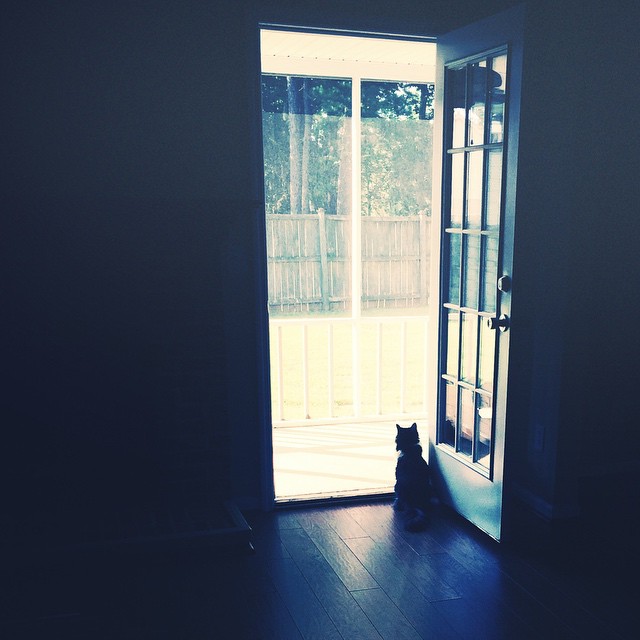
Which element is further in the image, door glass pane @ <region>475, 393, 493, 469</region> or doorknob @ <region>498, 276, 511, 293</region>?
door glass pane @ <region>475, 393, 493, 469</region>

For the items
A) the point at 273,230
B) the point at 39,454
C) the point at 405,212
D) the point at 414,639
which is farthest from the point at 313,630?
the point at 405,212

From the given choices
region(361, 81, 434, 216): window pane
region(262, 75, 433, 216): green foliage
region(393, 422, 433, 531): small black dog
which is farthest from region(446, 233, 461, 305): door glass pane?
region(361, 81, 434, 216): window pane

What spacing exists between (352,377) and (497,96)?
3.10 meters

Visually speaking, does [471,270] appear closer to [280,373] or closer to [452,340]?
[452,340]

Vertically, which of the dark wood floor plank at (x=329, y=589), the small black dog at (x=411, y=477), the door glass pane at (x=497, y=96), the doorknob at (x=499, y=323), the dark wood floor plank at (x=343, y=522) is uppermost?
the door glass pane at (x=497, y=96)

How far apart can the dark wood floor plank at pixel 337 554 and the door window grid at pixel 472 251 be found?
74cm

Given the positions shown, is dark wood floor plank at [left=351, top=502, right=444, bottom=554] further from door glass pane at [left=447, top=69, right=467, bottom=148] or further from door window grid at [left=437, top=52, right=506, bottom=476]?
door glass pane at [left=447, top=69, right=467, bottom=148]

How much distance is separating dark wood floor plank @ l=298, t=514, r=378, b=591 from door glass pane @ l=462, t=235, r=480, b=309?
1288 millimetres

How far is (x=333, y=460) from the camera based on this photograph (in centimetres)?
429

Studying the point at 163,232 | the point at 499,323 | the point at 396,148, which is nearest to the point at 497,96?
the point at 499,323

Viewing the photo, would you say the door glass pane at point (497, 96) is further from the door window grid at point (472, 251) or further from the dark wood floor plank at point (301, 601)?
the dark wood floor plank at point (301, 601)

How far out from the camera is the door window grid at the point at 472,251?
9.88 feet

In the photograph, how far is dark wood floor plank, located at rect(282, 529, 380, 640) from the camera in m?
2.39

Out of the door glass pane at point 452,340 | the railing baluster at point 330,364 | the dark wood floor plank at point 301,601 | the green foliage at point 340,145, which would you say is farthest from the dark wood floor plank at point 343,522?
the green foliage at point 340,145
